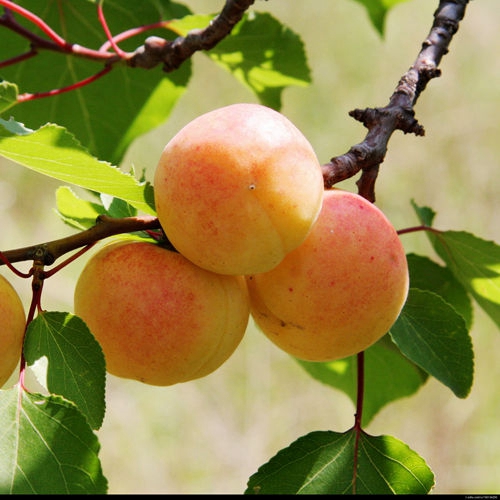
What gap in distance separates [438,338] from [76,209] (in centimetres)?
38

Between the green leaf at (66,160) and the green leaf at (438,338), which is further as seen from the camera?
the green leaf at (438,338)

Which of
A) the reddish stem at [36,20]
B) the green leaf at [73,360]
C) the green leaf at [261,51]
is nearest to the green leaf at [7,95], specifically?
the green leaf at [73,360]

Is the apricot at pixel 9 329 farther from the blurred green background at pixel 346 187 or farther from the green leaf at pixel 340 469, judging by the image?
the blurred green background at pixel 346 187

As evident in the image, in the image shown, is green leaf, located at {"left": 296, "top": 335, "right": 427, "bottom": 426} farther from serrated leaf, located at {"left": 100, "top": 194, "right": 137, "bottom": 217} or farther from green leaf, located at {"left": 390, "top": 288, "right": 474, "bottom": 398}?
serrated leaf, located at {"left": 100, "top": 194, "right": 137, "bottom": 217}

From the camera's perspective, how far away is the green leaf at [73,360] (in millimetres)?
550

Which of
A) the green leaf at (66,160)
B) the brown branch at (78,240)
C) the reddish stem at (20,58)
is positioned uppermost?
the green leaf at (66,160)

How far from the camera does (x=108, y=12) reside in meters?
1.03

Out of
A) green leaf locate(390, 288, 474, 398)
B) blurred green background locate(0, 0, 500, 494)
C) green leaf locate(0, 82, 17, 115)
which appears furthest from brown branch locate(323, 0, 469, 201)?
blurred green background locate(0, 0, 500, 494)

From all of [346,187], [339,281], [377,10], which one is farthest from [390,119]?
[346,187]

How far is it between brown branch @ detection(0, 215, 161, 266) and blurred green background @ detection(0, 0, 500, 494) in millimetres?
1423

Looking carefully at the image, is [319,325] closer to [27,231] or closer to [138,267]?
[138,267]

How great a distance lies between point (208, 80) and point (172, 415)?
117 cm

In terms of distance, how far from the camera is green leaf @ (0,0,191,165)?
1016 mm

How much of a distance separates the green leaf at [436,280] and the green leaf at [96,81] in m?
0.42
